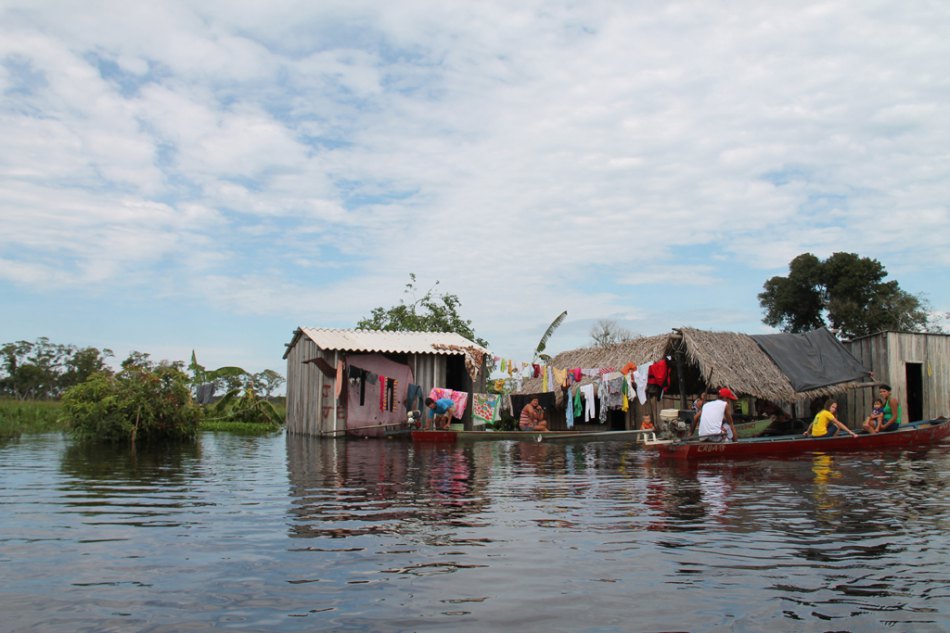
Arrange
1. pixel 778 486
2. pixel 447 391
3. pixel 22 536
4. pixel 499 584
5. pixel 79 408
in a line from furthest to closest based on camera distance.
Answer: pixel 447 391 < pixel 79 408 < pixel 778 486 < pixel 22 536 < pixel 499 584

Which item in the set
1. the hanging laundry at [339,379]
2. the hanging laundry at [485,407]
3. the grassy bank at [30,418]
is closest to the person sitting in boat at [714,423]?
the hanging laundry at [485,407]

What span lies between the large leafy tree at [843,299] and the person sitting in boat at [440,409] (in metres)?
24.9

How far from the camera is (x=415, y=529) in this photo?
7418 millimetres

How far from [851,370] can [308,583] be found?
20461mm

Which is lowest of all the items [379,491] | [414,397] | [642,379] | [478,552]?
[379,491]

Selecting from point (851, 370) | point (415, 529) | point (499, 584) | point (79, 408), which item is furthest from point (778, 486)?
point (79, 408)

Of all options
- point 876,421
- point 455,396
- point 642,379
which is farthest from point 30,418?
point 876,421

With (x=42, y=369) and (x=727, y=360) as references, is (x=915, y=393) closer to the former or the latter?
(x=727, y=360)

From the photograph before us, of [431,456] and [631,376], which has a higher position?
[631,376]

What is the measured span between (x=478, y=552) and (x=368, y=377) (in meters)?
18.3

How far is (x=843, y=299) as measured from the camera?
4028 cm

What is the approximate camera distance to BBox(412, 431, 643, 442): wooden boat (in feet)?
65.0

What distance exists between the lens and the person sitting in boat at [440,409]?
75.6 ft

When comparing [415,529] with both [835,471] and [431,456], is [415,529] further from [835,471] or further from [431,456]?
[431,456]
